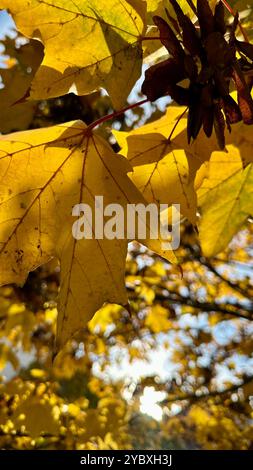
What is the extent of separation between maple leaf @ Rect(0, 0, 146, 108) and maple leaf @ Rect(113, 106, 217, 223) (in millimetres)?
197

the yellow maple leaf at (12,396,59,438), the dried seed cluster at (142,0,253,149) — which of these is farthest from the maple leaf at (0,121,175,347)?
the yellow maple leaf at (12,396,59,438)

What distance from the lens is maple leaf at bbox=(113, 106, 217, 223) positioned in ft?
2.79

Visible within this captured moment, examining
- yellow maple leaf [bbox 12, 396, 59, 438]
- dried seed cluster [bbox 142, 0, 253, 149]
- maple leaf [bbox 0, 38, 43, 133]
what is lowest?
yellow maple leaf [bbox 12, 396, 59, 438]

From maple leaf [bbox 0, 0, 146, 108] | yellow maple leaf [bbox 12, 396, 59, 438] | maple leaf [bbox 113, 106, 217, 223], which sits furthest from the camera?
yellow maple leaf [bbox 12, 396, 59, 438]

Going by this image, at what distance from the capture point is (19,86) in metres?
1.23

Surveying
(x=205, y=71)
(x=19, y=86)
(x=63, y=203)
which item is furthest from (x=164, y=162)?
(x=19, y=86)

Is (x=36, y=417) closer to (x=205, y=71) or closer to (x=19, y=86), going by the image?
(x=19, y=86)

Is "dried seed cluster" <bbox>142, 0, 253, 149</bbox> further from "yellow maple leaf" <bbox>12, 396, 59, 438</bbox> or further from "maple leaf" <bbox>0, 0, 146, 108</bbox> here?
"yellow maple leaf" <bbox>12, 396, 59, 438</bbox>

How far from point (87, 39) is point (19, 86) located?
0.62 metres

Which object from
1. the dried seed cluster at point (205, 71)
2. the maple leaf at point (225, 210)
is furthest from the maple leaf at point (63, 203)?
the maple leaf at point (225, 210)

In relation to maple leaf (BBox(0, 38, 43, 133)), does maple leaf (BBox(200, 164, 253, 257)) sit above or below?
below

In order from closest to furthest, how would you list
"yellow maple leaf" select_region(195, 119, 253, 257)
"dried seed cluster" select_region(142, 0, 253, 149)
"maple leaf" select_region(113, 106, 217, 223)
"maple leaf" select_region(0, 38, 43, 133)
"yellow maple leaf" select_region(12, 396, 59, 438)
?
1. "dried seed cluster" select_region(142, 0, 253, 149)
2. "maple leaf" select_region(113, 106, 217, 223)
3. "yellow maple leaf" select_region(195, 119, 253, 257)
4. "maple leaf" select_region(0, 38, 43, 133)
5. "yellow maple leaf" select_region(12, 396, 59, 438)
